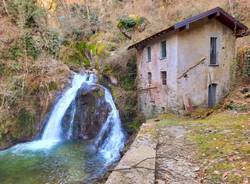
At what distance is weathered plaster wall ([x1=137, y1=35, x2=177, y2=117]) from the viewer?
1407 cm

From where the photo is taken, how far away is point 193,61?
14.1 meters

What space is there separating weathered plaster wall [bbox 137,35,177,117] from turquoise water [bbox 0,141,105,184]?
15.1ft

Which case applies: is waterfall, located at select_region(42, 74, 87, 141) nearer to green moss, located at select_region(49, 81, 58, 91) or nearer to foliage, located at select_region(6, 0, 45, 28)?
green moss, located at select_region(49, 81, 58, 91)

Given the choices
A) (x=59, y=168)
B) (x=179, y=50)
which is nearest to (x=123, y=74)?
(x=179, y=50)

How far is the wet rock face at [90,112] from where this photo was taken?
16406 millimetres

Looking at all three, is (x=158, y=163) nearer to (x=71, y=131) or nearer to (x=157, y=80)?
(x=157, y=80)

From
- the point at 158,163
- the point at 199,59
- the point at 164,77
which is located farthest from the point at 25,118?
the point at 158,163

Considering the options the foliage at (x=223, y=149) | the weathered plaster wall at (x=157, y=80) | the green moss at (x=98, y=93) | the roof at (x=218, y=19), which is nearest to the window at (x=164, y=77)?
the weathered plaster wall at (x=157, y=80)

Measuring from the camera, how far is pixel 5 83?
16641 millimetres

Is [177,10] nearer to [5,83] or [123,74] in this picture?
[123,74]

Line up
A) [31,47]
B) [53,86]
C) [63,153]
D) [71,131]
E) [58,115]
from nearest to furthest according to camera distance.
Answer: [63,153] < [71,131] < [58,115] < [53,86] < [31,47]

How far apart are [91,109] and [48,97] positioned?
315 centimetres

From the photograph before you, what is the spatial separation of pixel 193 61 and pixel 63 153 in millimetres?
8358

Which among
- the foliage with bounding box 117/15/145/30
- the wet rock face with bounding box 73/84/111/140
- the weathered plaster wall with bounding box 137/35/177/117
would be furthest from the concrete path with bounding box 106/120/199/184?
the foliage with bounding box 117/15/145/30
